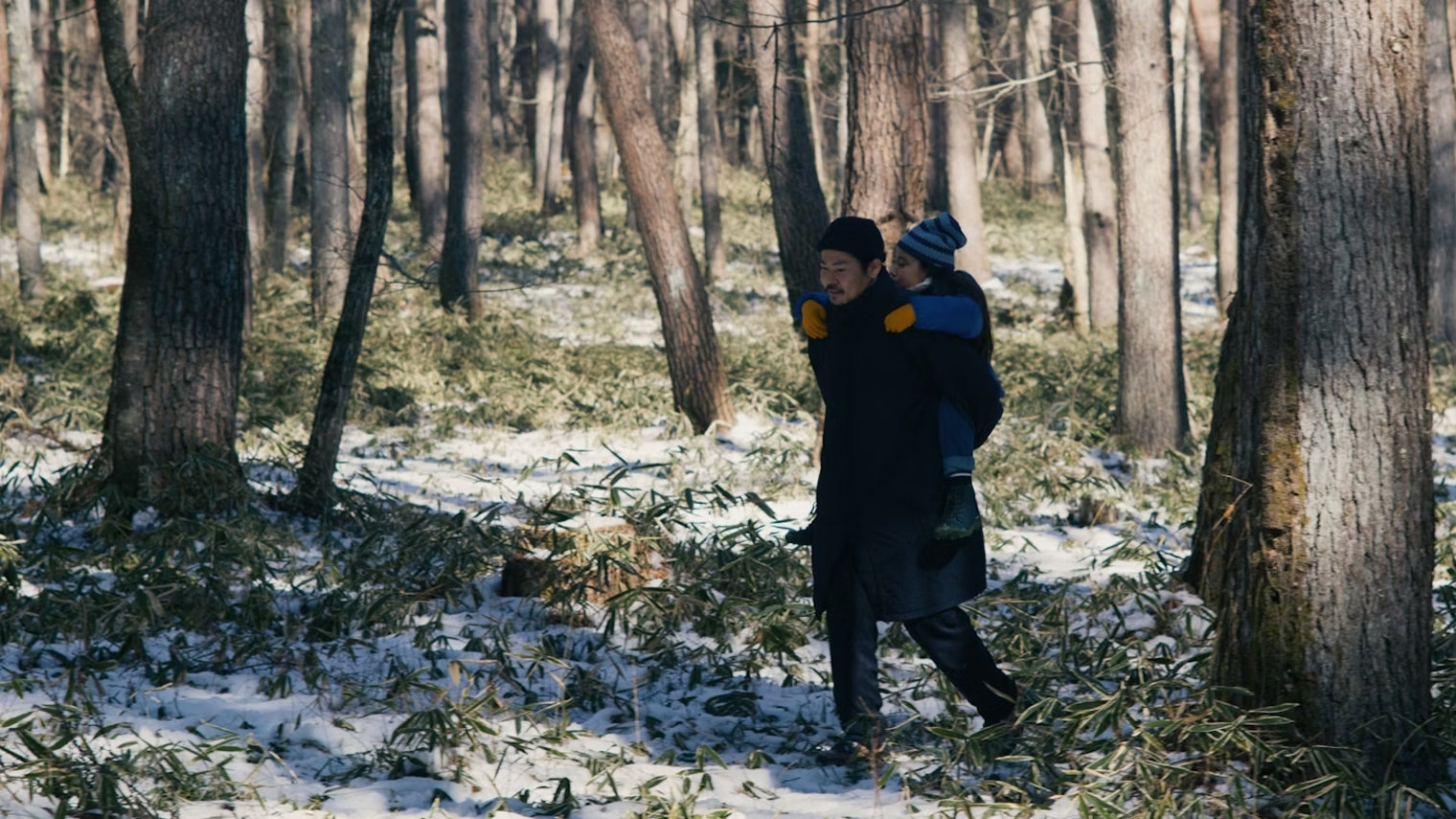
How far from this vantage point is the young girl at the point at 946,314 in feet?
14.2

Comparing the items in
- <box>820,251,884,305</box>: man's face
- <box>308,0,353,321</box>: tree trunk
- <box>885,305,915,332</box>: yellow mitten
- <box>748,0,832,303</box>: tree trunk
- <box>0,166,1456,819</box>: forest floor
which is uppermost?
<box>308,0,353,321</box>: tree trunk

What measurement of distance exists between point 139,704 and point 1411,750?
4.43 meters

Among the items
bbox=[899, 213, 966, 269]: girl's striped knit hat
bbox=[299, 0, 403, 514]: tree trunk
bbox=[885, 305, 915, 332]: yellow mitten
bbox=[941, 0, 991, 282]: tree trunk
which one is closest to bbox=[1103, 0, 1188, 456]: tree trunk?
bbox=[299, 0, 403, 514]: tree trunk

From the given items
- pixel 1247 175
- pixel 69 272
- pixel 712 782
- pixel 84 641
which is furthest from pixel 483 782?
pixel 69 272

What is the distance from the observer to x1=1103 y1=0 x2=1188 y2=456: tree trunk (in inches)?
426

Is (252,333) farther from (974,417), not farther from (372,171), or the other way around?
(974,417)

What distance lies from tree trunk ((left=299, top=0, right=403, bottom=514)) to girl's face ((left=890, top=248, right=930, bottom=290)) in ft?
12.1

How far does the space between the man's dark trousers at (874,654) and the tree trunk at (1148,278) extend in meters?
6.75

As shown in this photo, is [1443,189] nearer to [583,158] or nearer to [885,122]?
[885,122]

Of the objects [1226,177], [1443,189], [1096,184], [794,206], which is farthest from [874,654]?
[1443,189]

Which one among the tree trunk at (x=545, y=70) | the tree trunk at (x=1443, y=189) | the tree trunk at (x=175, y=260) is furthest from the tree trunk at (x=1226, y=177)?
the tree trunk at (x=545, y=70)

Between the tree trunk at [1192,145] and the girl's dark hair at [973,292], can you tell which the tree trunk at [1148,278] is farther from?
the tree trunk at [1192,145]

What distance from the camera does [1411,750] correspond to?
3895 millimetres

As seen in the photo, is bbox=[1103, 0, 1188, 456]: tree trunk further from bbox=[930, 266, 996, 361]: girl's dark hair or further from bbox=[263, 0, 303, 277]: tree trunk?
bbox=[263, 0, 303, 277]: tree trunk
